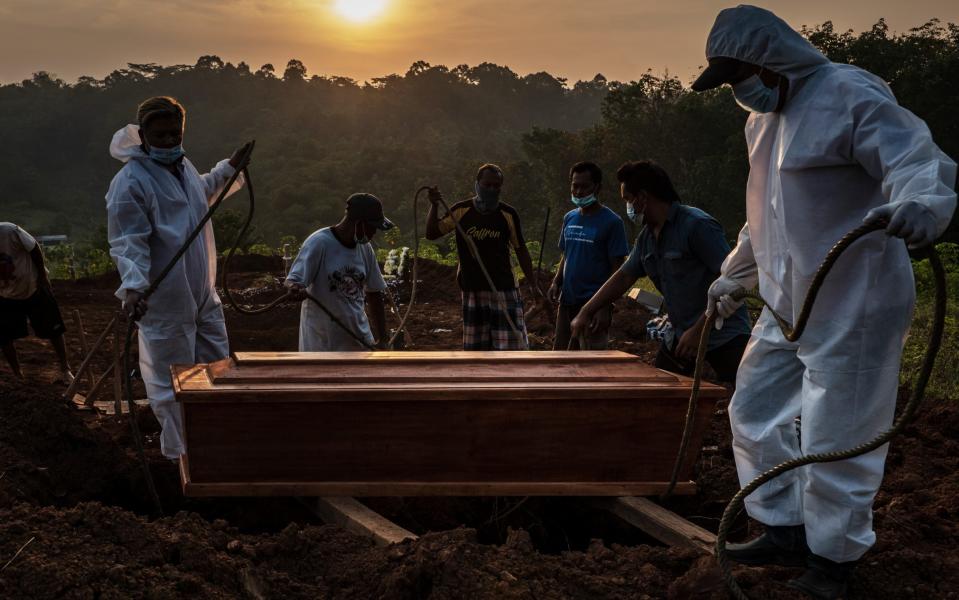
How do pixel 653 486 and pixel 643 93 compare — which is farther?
pixel 643 93

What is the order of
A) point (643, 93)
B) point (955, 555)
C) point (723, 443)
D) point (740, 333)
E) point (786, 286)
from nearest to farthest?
point (786, 286), point (955, 555), point (740, 333), point (723, 443), point (643, 93)

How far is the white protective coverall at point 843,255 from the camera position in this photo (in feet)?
8.71

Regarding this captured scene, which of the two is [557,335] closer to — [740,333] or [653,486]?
[740,333]

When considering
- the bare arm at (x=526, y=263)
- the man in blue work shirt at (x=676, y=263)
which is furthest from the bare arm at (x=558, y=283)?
the man in blue work shirt at (x=676, y=263)

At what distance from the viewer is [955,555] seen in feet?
10.3

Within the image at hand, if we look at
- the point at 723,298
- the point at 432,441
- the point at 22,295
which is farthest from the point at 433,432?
the point at 22,295

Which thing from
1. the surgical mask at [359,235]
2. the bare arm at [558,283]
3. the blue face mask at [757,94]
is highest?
the blue face mask at [757,94]

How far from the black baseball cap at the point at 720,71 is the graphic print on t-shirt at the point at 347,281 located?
8.28 ft

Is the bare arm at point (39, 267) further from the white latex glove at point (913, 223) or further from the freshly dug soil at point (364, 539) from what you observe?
the white latex glove at point (913, 223)

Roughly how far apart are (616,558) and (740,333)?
148cm

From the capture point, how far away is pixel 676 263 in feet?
13.7

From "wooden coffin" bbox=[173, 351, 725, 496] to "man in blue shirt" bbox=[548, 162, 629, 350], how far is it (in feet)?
6.74

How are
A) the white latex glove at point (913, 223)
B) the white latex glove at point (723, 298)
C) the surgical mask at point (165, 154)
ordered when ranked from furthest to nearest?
the surgical mask at point (165, 154)
the white latex glove at point (723, 298)
the white latex glove at point (913, 223)

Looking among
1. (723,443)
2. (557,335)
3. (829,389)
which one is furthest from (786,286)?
(557,335)
